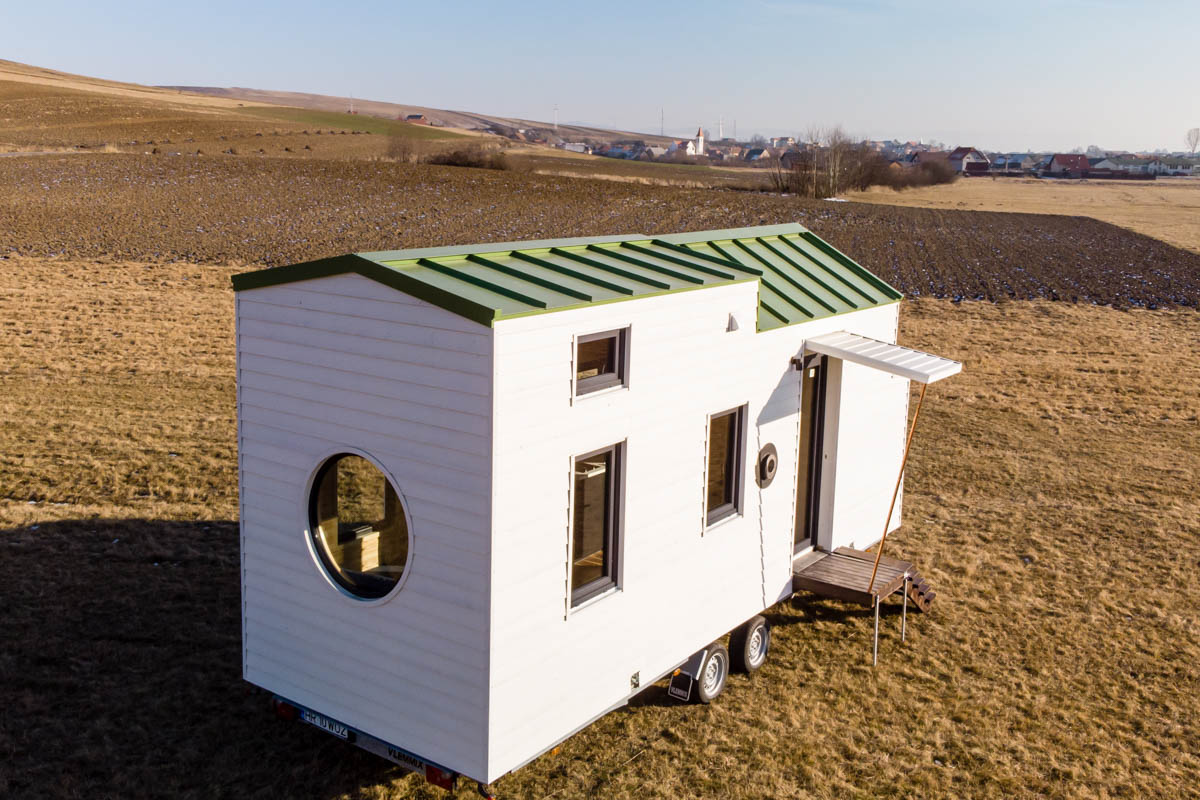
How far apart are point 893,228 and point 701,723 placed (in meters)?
39.1

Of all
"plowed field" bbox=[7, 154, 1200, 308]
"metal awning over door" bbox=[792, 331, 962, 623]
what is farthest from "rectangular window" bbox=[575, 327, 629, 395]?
"plowed field" bbox=[7, 154, 1200, 308]

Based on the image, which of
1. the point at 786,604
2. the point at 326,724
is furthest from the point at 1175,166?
the point at 326,724

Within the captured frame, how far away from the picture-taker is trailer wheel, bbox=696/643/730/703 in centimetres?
809

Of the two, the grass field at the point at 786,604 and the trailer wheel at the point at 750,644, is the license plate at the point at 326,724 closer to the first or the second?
the grass field at the point at 786,604

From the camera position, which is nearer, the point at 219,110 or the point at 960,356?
the point at 960,356

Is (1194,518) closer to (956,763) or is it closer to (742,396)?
(956,763)

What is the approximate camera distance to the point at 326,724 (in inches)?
267

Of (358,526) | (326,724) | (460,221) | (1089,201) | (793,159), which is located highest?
(793,159)

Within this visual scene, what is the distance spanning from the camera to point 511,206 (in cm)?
4306

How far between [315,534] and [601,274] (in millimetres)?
2659

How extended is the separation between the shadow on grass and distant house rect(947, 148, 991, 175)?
133093 mm

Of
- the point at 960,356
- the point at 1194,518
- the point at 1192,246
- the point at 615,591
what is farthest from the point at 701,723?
the point at 1192,246

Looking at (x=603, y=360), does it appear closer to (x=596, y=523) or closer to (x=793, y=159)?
(x=596, y=523)

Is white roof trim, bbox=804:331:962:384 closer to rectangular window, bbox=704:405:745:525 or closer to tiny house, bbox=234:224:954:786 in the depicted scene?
tiny house, bbox=234:224:954:786
